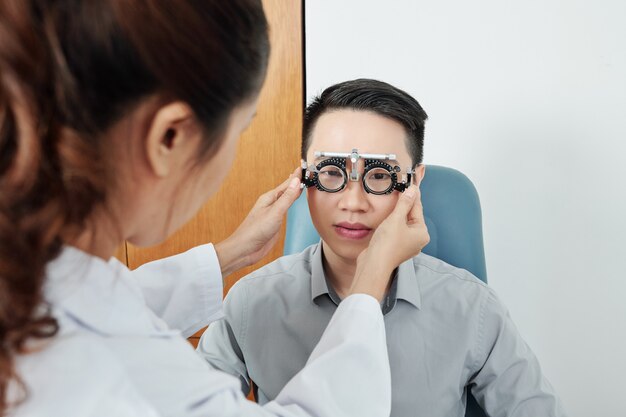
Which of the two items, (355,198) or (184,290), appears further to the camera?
(355,198)

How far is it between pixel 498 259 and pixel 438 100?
19.7 inches

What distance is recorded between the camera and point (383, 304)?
1.28 meters

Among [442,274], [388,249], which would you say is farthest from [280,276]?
[388,249]

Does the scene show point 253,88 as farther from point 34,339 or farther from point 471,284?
point 471,284

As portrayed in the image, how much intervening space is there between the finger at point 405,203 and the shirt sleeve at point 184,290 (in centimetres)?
35

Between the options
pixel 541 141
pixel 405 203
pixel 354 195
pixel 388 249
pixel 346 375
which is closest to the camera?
pixel 346 375

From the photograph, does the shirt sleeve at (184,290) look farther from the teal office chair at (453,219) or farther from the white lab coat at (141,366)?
the teal office chair at (453,219)

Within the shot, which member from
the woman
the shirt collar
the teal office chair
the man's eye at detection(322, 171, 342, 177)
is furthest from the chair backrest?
the woman

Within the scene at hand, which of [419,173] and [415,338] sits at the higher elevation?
[419,173]

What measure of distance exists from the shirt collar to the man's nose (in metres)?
0.17

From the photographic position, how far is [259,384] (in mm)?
1265

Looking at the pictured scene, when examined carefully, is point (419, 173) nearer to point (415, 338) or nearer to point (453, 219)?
point (453, 219)

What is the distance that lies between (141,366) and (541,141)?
1.39m

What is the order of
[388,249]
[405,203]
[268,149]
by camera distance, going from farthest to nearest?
[268,149], [405,203], [388,249]
